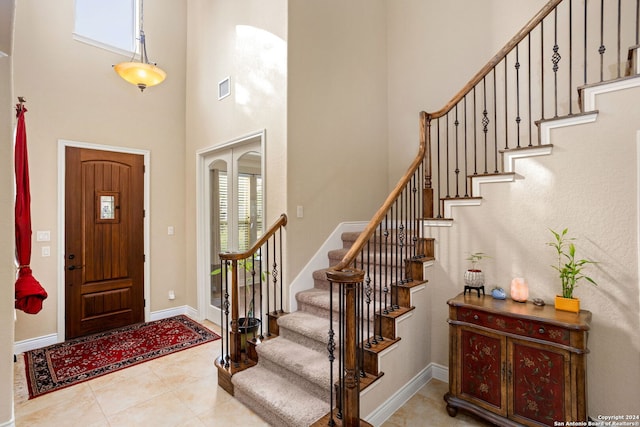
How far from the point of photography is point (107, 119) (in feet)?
13.8

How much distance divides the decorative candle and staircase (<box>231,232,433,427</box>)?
28.8 inches

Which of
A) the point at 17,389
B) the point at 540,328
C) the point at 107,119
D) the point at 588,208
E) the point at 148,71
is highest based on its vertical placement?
the point at 148,71

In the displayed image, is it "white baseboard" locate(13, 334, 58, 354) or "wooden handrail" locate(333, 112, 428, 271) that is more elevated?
"wooden handrail" locate(333, 112, 428, 271)

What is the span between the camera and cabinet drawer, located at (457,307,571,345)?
2.03 meters

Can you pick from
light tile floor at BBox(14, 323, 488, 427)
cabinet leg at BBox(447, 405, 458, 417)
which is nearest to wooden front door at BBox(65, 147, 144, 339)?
light tile floor at BBox(14, 323, 488, 427)

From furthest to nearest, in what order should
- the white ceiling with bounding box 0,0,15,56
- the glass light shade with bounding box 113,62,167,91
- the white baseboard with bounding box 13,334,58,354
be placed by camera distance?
1. the white baseboard with bounding box 13,334,58,354
2. the glass light shade with bounding box 113,62,167,91
3. the white ceiling with bounding box 0,0,15,56

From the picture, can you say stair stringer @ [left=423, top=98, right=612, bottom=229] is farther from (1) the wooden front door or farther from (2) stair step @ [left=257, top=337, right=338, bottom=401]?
(1) the wooden front door

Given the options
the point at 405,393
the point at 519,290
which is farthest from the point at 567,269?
the point at 405,393

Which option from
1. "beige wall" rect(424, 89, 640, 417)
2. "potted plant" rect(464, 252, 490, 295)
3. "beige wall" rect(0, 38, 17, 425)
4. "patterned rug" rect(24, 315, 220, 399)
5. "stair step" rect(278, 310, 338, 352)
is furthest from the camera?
"patterned rug" rect(24, 315, 220, 399)

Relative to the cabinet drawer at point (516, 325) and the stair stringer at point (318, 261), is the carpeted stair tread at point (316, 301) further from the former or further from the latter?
the cabinet drawer at point (516, 325)

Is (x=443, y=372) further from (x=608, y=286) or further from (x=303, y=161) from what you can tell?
(x=303, y=161)

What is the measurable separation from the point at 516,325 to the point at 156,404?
2.92 meters

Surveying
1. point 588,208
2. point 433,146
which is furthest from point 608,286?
point 433,146

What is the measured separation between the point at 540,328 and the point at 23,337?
5.17 meters
